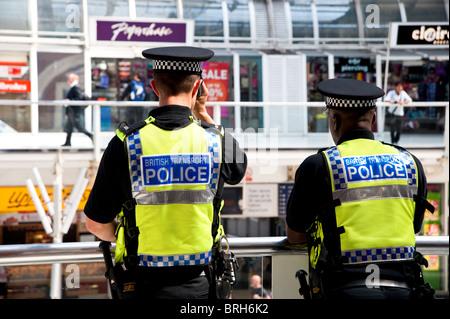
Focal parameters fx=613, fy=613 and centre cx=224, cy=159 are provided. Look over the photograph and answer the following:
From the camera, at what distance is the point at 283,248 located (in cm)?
237

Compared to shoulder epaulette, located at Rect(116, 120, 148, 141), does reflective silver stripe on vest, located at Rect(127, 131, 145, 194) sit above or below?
below

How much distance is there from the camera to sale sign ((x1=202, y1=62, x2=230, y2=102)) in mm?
13711

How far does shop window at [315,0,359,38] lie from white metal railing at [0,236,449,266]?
13034mm

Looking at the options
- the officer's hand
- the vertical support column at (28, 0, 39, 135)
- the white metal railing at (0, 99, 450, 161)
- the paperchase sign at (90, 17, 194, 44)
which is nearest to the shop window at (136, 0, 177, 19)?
the vertical support column at (28, 0, 39, 135)

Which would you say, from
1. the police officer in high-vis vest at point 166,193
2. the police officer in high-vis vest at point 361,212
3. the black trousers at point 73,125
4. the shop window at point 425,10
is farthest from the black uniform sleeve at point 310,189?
the shop window at point 425,10

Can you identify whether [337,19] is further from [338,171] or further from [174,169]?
[174,169]

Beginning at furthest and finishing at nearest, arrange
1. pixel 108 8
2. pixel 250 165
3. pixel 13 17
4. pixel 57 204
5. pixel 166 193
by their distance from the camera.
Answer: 1. pixel 108 8
2. pixel 13 17
3. pixel 250 165
4. pixel 57 204
5. pixel 166 193

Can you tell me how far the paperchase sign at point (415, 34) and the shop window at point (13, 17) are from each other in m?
7.25

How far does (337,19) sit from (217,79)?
3601 millimetres

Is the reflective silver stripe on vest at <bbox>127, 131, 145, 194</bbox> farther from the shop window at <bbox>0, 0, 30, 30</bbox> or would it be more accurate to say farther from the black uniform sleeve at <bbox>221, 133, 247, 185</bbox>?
the shop window at <bbox>0, 0, 30, 30</bbox>

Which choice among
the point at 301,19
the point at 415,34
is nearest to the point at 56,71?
the point at 301,19

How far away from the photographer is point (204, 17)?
1442cm

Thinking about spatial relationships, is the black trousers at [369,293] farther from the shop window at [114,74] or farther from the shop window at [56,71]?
the shop window at [114,74]

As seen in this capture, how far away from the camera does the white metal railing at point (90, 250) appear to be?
7.35 feet
